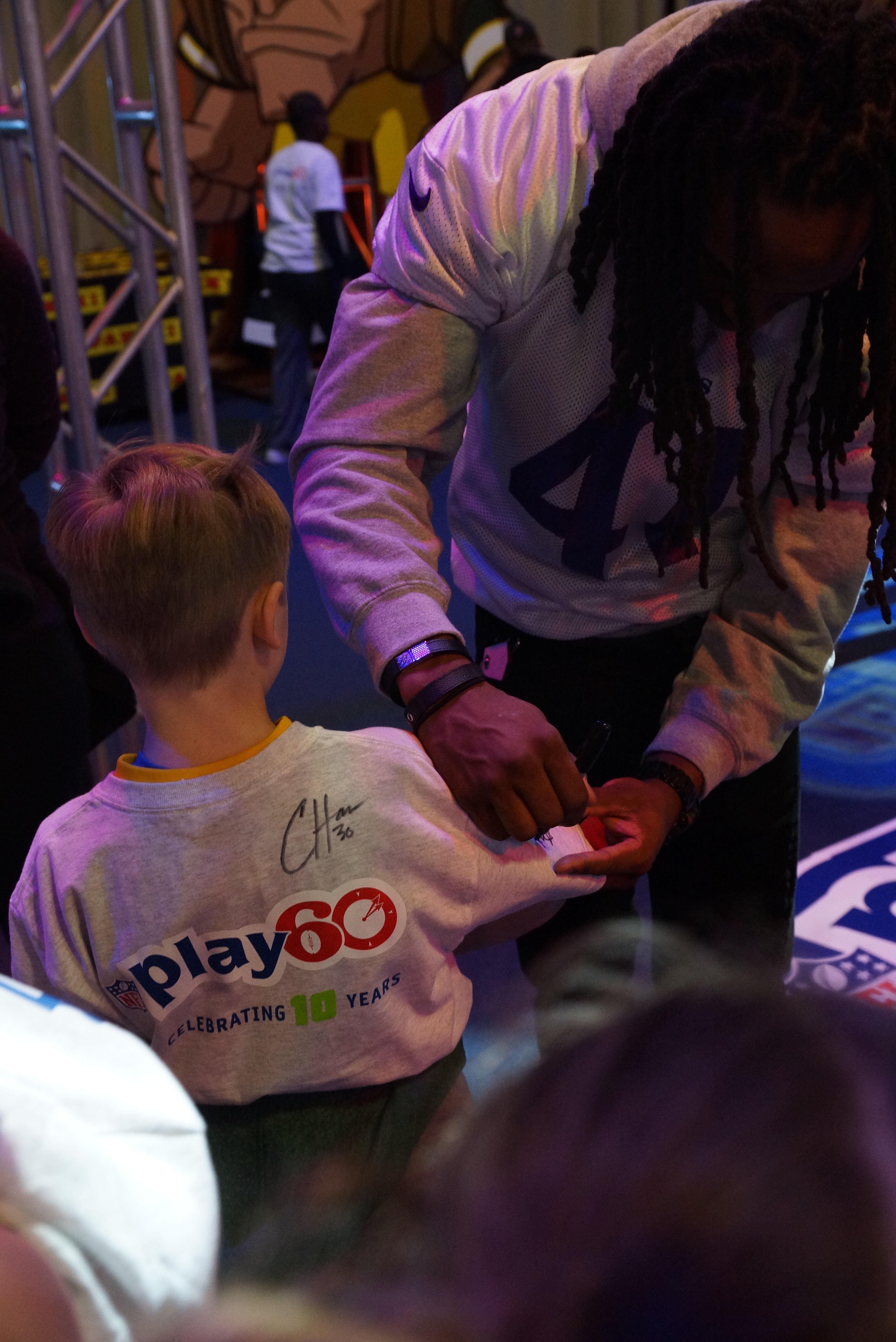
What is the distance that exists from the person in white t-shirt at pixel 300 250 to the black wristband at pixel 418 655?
16.4 ft

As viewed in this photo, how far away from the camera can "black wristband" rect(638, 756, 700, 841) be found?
1.28 m

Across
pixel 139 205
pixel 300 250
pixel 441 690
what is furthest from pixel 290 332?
pixel 441 690

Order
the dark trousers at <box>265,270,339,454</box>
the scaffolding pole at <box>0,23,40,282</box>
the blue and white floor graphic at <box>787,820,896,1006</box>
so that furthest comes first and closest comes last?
the dark trousers at <box>265,270,339,454</box>
the scaffolding pole at <box>0,23,40,282</box>
the blue and white floor graphic at <box>787,820,896,1006</box>

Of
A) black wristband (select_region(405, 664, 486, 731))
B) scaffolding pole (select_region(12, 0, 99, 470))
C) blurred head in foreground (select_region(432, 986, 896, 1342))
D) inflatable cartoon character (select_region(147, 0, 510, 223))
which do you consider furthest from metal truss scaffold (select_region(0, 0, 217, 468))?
inflatable cartoon character (select_region(147, 0, 510, 223))

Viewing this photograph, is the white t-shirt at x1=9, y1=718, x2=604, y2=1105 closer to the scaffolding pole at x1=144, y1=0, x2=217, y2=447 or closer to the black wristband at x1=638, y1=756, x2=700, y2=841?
the black wristband at x1=638, y1=756, x2=700, y2=841

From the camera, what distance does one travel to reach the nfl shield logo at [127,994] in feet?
3.26

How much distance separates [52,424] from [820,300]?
4.47ft

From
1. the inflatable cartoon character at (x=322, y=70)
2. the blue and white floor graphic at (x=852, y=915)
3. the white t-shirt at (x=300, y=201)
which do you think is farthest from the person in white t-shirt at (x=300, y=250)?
the blue and white floor graphic at (x=852, y=915)

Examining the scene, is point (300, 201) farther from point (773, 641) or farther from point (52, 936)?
point (52, 936)

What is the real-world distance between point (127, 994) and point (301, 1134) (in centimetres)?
21

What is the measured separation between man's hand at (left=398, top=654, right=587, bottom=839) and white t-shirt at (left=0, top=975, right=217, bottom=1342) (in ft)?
1.82

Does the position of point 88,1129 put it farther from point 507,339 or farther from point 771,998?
point 507,339

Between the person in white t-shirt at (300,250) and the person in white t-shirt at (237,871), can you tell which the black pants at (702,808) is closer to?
the person in white t-shirt at (237,871)

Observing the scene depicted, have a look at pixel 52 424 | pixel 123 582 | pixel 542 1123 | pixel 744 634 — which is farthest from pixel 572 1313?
pixel 52 424
